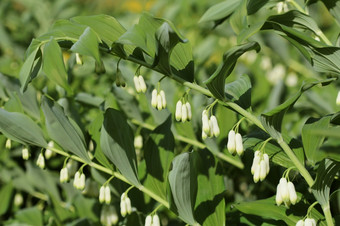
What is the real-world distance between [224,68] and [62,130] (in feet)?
1.38

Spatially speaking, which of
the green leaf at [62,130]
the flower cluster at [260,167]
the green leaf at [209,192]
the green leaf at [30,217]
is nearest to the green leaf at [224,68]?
the flower cluster at [260,167]

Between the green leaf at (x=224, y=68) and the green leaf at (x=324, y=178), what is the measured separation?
23 cm

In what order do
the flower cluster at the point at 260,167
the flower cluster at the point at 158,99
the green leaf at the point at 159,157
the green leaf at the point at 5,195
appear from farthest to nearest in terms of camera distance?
the green leaf at the point at 5,195 → the green leaf at the point at 159,157 → the flower cluster at the point at 158,99 → the flower cluster at the point at 260,167

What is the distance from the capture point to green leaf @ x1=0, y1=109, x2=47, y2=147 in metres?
1.08

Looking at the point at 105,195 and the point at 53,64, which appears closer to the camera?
the point at 53,64

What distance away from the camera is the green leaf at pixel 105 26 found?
3.20 ft

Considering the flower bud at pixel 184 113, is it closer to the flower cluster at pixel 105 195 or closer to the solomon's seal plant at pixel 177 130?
the solomon's seal plant at pixel 177 130

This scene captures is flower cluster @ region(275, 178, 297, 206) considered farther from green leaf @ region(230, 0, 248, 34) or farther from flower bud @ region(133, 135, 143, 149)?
flower bud @ region(133, 135, 143, 149)

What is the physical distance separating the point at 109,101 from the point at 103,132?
24 cm

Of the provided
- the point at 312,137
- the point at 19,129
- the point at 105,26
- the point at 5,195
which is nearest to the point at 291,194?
the point at 312,137

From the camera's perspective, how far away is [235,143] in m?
1.00

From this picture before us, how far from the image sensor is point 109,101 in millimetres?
1346

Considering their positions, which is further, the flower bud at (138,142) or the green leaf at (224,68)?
the flower bud at (138,142)

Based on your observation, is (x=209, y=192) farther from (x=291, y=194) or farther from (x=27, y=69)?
(x=27, y=69)
